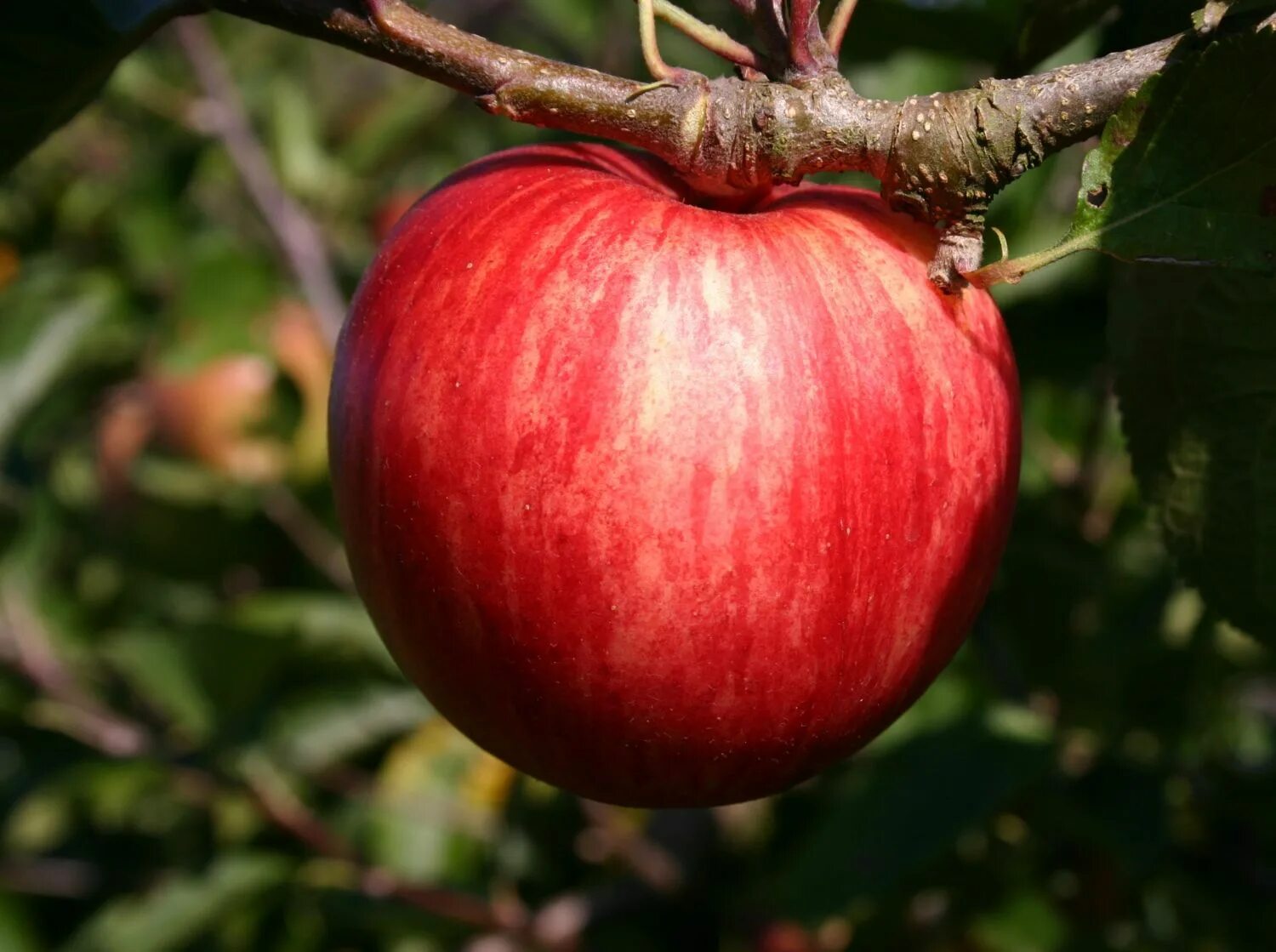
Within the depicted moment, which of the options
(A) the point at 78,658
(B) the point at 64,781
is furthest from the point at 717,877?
(A) the point at 78,658

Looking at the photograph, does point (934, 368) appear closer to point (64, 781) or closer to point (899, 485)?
point (899, 485)

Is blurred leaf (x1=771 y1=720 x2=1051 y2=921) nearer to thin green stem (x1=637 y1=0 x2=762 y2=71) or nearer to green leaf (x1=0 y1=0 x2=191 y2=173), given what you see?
thin green stem (x1=637 y1=0 x2=762 y2=71)

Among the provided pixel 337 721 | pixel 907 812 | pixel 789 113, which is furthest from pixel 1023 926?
pixel 789 113

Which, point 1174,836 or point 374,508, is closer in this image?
point 374,508

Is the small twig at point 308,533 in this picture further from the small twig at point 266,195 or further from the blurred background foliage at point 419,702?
the small twig at point 266,195

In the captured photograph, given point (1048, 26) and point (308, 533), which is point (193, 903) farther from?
point (1048, 26)

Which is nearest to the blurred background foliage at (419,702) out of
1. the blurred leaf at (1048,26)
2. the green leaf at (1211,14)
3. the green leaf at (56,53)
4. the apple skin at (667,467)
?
the blurred leaf at (1048,26)
